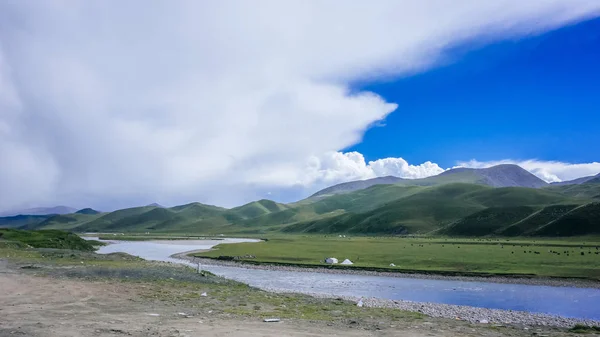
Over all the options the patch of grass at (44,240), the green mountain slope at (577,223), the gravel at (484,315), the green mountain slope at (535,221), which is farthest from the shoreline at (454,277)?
the green mountain slope at (535,221)

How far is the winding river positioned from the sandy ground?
16197 millimetres

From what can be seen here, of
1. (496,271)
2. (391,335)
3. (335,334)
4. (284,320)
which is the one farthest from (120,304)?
(496,271)

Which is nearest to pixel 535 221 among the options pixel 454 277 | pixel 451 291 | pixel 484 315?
pixel 454 277

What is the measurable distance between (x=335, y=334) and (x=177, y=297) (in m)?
13.9

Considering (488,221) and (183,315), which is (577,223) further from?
(183,315)

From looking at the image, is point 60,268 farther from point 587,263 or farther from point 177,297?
point 587,263

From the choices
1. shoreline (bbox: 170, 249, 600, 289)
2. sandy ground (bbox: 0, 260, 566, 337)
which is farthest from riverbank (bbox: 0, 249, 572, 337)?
shoreline (bbox: 170, 249, 600, 289)

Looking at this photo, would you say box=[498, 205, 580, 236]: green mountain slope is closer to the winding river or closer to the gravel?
the winding river

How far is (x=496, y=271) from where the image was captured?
180 feet

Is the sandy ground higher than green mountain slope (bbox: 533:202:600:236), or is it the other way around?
green mountain slope (bbox: 533:202:600:236)

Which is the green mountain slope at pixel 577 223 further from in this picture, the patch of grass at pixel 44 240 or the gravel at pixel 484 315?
the patch of grass at pixel 44 240

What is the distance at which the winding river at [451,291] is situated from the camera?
117 feet

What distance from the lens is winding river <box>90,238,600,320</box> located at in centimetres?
3578

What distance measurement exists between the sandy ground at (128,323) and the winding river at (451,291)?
53.1ft
